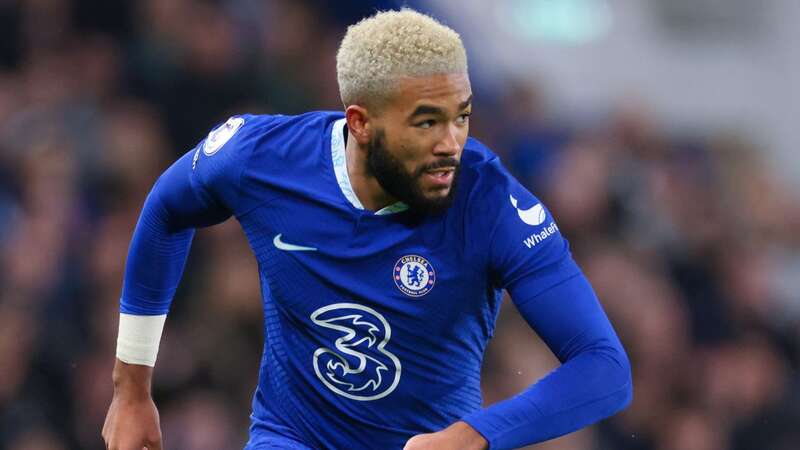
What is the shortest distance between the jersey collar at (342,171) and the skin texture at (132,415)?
35.2 inches

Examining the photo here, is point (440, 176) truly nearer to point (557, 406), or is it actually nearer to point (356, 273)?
point (356, 273)

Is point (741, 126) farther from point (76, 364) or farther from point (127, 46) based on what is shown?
point (76, 364)

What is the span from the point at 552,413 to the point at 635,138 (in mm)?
5879

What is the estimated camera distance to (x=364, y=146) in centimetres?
361

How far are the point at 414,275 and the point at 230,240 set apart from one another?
365cm

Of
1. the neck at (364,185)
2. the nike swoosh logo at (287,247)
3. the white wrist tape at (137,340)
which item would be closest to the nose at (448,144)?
the neck at (364,185)

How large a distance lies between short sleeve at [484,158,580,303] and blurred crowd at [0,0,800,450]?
338 centimetres

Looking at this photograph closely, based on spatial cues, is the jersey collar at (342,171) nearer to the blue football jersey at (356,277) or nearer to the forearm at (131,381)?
the blue football jersey at (356,277)

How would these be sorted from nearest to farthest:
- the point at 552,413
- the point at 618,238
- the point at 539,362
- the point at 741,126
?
the point at 552,413 → the point at 539,362 → the point at 618,238 → the point at 741,126

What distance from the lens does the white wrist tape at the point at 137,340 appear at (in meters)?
4.09

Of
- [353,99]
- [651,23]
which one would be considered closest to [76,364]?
[353,99]

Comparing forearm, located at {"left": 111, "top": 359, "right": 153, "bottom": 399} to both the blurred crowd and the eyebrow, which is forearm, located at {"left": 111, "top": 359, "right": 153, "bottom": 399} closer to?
the eyebrow

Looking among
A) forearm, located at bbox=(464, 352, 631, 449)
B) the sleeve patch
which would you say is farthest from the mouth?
the sleeve patch

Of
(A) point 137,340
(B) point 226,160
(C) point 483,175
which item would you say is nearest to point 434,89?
(C) point 483,175
